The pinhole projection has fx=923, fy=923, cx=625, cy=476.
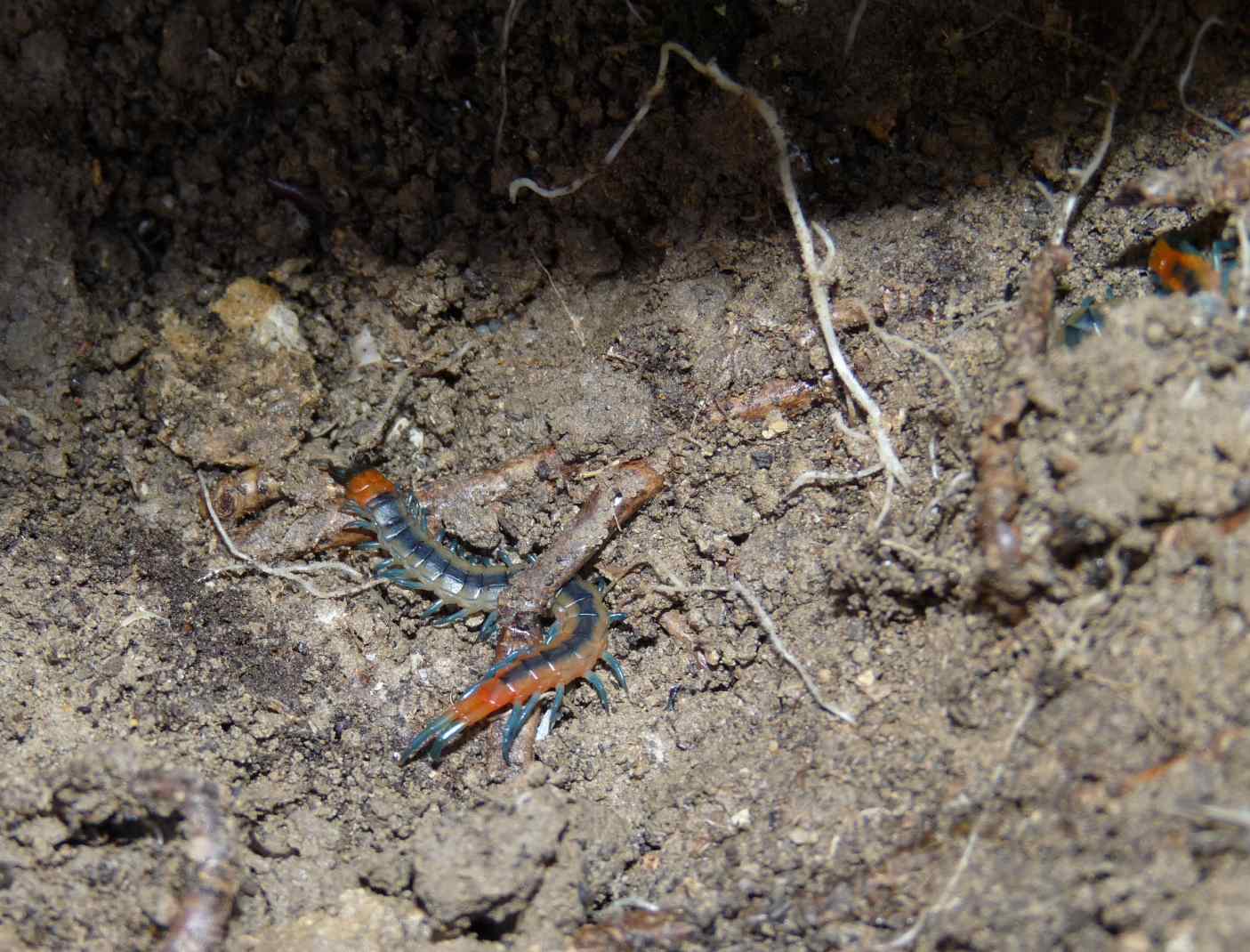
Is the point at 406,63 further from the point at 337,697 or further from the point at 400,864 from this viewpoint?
the point at 400,864

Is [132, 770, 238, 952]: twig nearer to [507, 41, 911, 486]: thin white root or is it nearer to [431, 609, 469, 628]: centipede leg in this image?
[431, 609, 469, 628]: centipede leg

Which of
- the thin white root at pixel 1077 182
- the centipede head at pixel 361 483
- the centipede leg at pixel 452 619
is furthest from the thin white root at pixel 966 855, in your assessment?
the centipede head at pixel 361 483

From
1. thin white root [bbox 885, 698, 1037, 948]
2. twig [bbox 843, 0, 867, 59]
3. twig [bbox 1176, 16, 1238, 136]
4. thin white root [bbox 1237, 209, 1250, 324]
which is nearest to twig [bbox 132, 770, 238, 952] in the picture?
thin white root [bbox 885, 698, 1037, 948]

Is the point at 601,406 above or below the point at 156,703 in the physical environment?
above

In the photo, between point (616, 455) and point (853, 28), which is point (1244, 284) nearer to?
point (853, 28)

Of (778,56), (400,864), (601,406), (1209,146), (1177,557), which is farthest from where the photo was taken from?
(601,406)

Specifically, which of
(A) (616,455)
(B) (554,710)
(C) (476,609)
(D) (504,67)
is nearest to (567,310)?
(A) (616,455)

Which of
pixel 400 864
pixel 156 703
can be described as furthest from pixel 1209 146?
pixel 156 703
